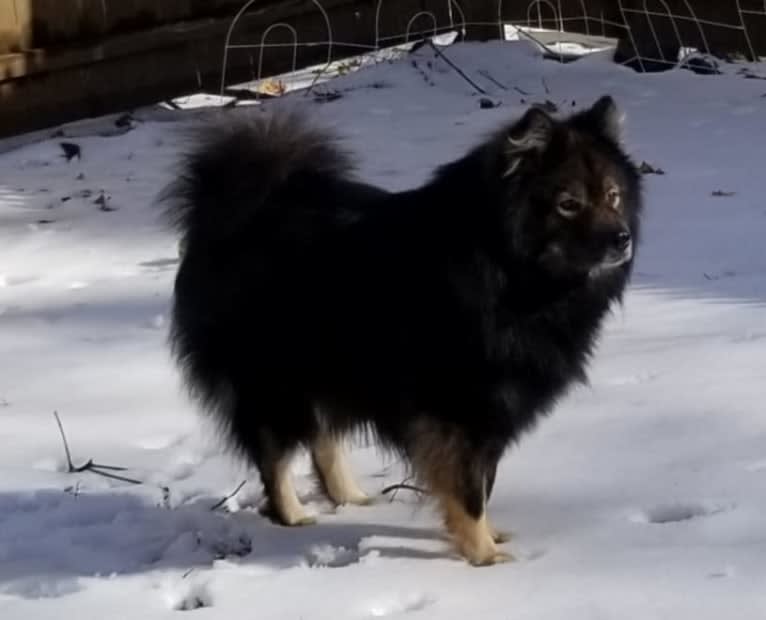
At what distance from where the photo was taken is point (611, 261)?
11.8 ft

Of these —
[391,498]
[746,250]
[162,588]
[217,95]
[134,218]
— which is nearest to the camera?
[162,588]

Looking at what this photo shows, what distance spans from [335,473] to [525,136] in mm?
1236

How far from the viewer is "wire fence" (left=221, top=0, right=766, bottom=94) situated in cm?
994

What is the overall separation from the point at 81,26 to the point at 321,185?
5.53 metres

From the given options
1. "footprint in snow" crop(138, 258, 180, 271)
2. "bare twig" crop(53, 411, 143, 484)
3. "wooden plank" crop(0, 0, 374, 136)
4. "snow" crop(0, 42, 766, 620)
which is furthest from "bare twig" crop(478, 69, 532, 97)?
"bare twig" crop(53, 411, 143, 484)

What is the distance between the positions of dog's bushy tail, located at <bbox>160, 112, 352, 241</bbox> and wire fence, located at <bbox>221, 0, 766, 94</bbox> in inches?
226

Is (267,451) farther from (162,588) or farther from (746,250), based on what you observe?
(746,250)


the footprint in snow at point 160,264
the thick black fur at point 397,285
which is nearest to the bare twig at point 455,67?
the footprint in snow at point 160,264

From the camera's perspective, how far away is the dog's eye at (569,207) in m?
3.62

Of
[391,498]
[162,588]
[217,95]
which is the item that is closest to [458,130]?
[217,95]

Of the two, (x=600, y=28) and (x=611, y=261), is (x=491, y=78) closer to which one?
(x=600, y=28)

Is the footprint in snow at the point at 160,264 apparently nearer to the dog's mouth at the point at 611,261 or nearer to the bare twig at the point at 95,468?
the bare twig at the point at 95,468

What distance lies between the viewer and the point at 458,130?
870 centimetres

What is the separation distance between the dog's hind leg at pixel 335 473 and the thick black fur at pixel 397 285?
0.42 feet
